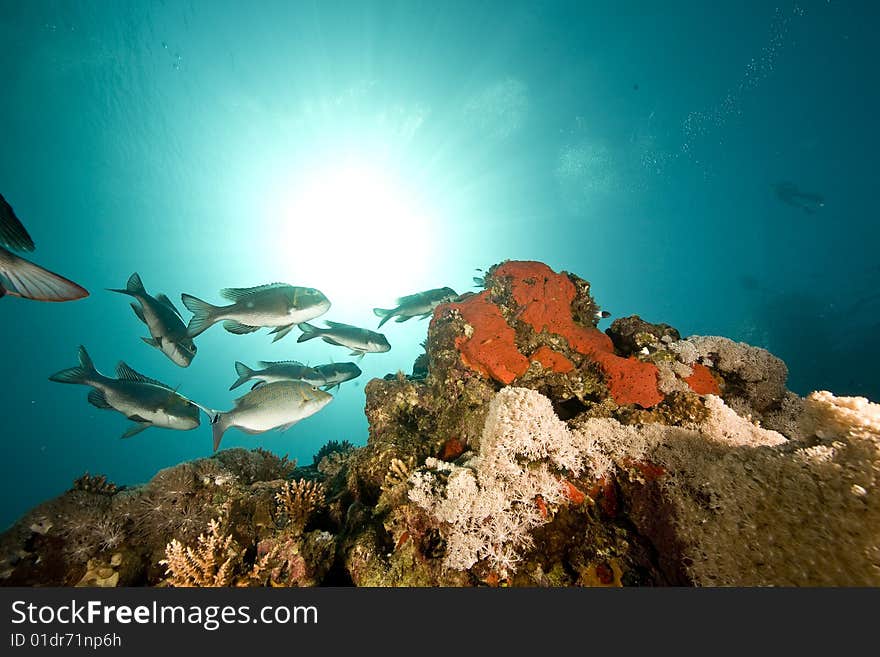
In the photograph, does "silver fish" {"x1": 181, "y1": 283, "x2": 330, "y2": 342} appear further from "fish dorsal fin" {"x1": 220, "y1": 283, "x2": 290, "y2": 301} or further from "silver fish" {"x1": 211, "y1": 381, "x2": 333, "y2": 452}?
"silver fish" {"x1": 211, "y1": 381, "x2": 333, "y2": 452}

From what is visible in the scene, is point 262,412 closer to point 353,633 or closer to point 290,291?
point 290,291

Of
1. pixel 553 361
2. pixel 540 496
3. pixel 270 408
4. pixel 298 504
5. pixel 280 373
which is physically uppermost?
pixel 280 373

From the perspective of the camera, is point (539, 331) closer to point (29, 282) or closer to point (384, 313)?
point (384, 313)

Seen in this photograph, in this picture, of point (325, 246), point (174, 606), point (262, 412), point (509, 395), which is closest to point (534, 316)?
point (509, 395)

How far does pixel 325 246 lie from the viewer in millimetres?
Result: 78750

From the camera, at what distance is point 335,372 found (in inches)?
218

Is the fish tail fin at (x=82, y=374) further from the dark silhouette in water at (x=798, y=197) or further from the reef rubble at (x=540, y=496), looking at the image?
the dark silhouette in water at (x=798, y=197)

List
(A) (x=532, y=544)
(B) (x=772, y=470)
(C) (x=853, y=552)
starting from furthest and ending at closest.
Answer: (A) (x=532, y=544)
(B) (x=772, y=470)
(C) (x=853, y=552)

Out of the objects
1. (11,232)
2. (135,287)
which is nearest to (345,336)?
(135,287)

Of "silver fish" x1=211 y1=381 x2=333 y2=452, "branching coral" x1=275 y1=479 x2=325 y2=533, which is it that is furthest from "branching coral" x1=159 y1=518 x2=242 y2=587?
"silver fish" x1=211 y1=381 x2=333 y2=452

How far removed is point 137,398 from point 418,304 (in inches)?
175

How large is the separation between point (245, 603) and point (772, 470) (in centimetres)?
433

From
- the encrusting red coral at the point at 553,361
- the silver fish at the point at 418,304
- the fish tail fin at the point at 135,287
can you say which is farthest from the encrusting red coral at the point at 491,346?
the fish tail fin at the point at 135,287

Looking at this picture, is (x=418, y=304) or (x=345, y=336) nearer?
(x=345, y=336)
